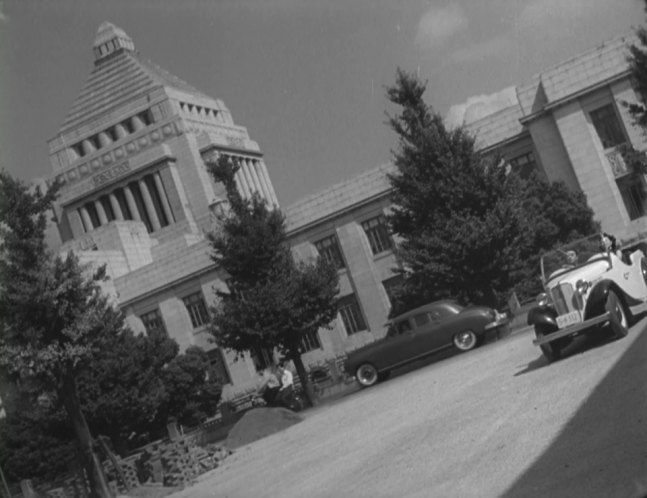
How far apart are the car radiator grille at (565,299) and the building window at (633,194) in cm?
2931

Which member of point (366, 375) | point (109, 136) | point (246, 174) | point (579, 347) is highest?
point (109, 136)

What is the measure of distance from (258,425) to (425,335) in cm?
574

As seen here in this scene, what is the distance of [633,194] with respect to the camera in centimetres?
4362

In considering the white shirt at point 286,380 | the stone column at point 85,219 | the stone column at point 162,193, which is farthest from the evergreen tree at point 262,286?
the stone column at point 85,219

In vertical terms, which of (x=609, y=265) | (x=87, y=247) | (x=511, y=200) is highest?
(x=87, y=247)

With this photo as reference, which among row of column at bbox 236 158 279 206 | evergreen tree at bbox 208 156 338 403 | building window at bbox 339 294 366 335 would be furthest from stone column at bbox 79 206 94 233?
evergreen tree at bbox 208 156 338 403

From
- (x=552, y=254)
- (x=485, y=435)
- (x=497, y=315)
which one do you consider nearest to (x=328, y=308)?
(x=497, y=315)

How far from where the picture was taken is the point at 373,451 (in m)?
12.4

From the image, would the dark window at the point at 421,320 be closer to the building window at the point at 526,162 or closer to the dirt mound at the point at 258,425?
the dirt mound at the point at 258,425

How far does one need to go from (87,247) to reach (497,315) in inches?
1675

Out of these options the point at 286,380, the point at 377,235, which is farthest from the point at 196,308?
the point at 286,380

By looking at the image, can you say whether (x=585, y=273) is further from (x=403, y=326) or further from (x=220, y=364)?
(x=220, y=364)

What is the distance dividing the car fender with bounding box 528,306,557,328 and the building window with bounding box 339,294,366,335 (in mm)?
35031

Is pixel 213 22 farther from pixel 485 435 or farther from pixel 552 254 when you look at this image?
pixel 552 254
